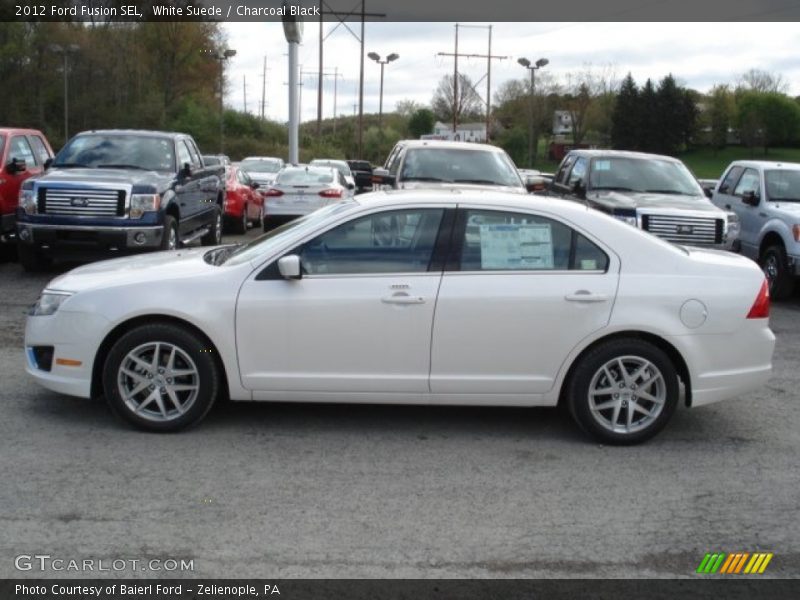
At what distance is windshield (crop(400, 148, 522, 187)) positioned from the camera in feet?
42.6

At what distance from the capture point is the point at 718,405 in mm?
7117

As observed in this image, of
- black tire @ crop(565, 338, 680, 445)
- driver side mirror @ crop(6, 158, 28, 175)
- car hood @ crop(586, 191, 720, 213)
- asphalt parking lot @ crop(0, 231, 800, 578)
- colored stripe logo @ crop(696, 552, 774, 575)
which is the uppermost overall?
driver side mirror @ crop(6, 158, 28, 175)

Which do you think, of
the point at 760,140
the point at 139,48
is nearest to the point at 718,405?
the point at 139,48

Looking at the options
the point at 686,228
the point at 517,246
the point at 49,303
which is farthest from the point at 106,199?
the point at 517,246

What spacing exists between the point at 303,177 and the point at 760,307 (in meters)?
14.0

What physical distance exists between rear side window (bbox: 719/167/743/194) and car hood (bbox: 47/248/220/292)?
1048 cm

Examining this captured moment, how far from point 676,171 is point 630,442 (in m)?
8.70

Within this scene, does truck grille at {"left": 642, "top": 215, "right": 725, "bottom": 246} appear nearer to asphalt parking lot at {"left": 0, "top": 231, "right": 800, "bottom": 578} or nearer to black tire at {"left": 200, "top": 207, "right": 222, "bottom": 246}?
asphalt parking lot at {"left": 0, "top": 231, "right": 800, "bottom": 578}

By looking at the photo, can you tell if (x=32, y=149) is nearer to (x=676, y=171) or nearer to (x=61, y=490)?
(x=676, y=171)

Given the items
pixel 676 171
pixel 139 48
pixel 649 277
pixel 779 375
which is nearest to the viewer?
pixel 649 277

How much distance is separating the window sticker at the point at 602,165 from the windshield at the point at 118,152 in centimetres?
606

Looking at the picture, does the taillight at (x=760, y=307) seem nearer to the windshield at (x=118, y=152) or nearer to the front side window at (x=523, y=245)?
the front side window at (x=523, y=245)

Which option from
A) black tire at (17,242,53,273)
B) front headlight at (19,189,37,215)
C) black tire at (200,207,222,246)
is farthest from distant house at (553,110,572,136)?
front headlight at (19,189,37,215)

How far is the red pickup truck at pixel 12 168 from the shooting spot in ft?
43.9
